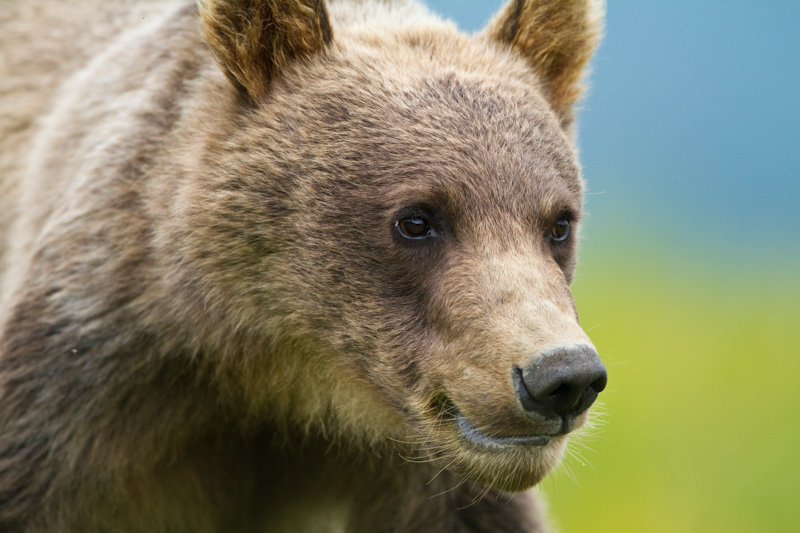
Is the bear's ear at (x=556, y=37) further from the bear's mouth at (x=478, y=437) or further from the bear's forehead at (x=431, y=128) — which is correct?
the bear's mouth at (x=478, y=437)

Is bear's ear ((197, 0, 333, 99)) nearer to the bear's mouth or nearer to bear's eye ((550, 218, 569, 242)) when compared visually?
bear's eye ((550, 218, 569, 242))

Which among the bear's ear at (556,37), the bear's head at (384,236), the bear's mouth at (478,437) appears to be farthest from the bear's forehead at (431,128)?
the bear's mouth at (478,437)

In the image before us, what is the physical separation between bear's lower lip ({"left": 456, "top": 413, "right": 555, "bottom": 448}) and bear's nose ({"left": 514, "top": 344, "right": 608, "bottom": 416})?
0.21 m

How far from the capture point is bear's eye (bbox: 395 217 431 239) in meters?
4.88

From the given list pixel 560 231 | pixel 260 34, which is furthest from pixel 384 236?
pixel 260 34

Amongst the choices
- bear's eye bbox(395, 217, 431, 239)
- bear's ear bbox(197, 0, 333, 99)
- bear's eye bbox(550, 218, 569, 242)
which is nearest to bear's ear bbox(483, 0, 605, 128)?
bear's eye bbox(550, 218, 569, 242)

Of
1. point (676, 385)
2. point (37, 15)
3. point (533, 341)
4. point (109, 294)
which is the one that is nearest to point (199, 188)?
point (109, 294)

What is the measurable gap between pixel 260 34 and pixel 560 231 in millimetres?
1911

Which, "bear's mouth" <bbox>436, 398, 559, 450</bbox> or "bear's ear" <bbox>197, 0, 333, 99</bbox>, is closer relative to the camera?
"bear's mouth" <bbox>436, 398, 559, 450</bbox>

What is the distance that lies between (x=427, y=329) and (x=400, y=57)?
166cm

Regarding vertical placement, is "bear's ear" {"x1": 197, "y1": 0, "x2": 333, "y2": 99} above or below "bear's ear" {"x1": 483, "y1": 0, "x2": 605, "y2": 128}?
below

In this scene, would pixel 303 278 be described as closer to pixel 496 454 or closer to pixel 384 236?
pixel 384 236

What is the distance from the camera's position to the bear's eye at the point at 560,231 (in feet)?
17.2

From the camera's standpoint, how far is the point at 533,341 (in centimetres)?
425
